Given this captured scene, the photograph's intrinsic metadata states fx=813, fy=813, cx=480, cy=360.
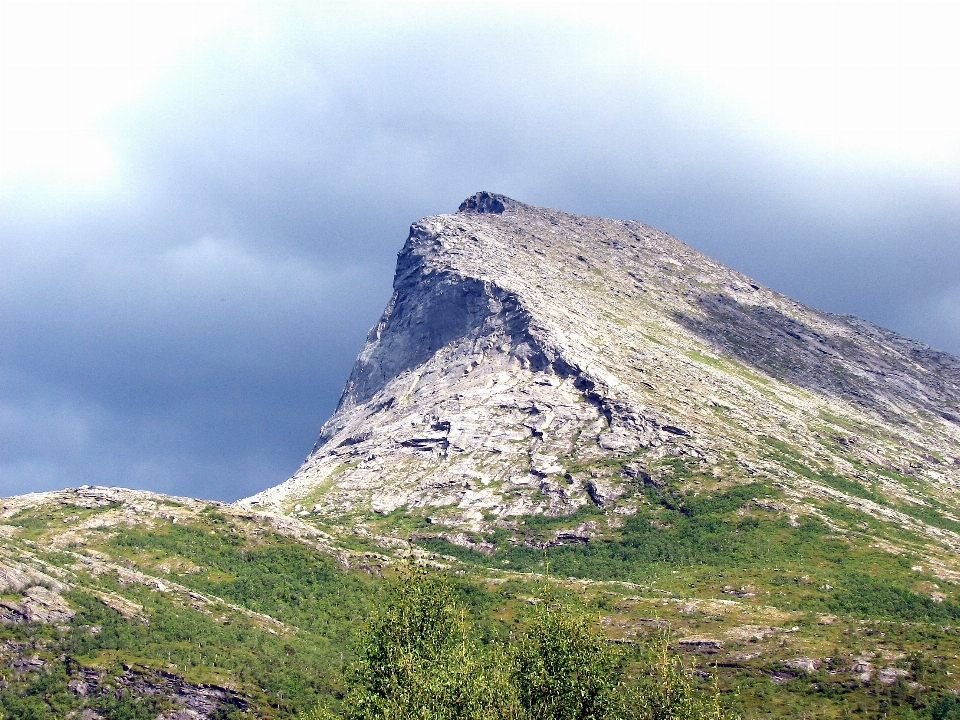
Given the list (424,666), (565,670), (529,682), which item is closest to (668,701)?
(565,670)

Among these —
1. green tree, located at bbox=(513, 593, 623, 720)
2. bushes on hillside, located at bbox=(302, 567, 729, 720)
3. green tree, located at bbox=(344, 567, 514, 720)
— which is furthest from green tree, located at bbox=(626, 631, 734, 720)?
green tree, located at bbox=(344, 567, 514, 720)

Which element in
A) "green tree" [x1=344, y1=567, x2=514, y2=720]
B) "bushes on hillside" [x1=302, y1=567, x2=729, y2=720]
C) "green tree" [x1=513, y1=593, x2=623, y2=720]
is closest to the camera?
"bushes on hillside" [x1=302, y1=567, x2=729, y2=720]

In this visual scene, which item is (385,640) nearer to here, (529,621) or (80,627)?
(529,621)

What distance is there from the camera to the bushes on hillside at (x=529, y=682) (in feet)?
255

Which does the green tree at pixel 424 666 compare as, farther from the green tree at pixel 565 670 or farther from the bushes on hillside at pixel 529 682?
the green tree at pixel 565 670

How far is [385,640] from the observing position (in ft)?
330

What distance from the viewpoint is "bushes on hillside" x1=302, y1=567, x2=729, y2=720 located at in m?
77.8

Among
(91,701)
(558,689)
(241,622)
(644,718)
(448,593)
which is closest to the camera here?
(644,718)

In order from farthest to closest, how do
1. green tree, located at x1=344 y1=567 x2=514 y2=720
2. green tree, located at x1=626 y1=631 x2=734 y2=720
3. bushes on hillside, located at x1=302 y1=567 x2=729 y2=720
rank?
green tree, located at x1=344 y1=567 x2=514 y2=720, bushes on hillside, located at x1=302 y1=567 x2=729 y2=720, green tree, located at x1=626 y1=631 x2=734 y2=720

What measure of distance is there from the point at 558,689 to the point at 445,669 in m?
12.5

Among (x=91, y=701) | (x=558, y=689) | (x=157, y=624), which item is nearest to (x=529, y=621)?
(x=558, y=689)

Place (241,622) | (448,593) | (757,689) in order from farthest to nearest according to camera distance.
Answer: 1. (241,622)
2. (757,689)
3. (448,593)

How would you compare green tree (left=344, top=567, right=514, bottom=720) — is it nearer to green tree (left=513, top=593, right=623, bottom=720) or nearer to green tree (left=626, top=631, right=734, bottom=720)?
green tree (left=513, top=593, right=623, bottom=720)

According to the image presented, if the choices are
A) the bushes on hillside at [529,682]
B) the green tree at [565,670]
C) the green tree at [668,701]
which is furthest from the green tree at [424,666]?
the green tree at [668,701]
